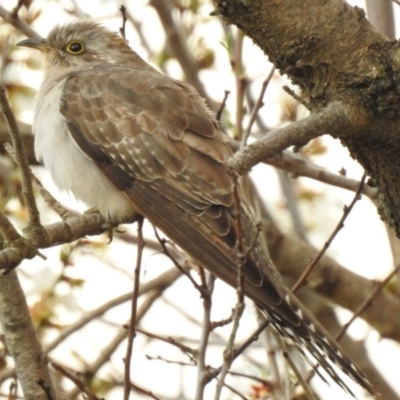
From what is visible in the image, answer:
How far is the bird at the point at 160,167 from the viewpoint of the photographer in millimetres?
4078

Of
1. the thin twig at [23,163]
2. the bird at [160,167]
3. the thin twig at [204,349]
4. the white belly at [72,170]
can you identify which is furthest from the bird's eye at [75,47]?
the thin twig at [23,163]

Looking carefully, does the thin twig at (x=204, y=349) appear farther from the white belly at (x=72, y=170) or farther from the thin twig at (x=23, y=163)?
the white belly at (x=72, y=170)

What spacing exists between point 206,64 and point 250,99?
1.44 feet

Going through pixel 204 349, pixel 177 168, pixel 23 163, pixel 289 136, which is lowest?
pixel 204 349

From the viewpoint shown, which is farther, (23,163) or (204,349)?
(204,349)

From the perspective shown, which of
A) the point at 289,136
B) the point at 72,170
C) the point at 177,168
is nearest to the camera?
the point at 289,136

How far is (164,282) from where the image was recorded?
554cm

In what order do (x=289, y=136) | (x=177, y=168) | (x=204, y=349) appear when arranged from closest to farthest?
(x=289, y=136)
(x=204, y=349)
(x=177, y=168)

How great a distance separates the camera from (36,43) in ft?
19.9

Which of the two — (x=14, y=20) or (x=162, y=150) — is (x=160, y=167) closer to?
(x=162, y=150)

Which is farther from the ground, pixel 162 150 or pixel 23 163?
pixel 162 150

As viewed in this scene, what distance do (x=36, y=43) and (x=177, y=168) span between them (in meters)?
1.80

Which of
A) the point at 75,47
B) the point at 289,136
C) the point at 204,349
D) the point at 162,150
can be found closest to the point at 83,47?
the point at 75,47

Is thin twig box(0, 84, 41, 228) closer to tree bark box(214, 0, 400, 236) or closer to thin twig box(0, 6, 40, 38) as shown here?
tree bark box(214, 0, 400, 236)
